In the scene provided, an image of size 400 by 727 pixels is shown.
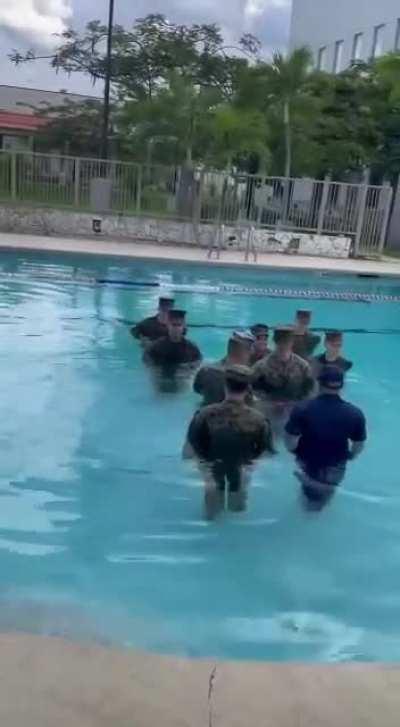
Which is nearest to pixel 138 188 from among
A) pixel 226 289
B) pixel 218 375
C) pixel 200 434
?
pixel 226 289

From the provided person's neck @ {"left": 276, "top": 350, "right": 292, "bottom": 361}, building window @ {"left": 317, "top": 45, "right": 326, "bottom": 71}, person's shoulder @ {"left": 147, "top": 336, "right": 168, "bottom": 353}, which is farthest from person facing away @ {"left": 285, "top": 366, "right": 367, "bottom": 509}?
building window @ {"left": 317, "top": 45, "right": 326, "bottom": 71}

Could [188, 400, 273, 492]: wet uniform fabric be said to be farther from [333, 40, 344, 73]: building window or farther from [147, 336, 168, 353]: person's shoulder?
[333, 40, 344, 73]: building window

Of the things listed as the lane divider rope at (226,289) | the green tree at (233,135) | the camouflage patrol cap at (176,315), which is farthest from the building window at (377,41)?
the camouflage patrol cap at (176,315)

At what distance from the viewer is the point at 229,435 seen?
5.14m

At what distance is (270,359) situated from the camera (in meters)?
7.01

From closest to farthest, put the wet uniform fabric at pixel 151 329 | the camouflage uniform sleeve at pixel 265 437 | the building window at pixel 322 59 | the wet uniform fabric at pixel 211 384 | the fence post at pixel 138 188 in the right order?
the camouflage uniform sleeve at pixel 265 437
the wet uniform fabric at pixel 211 384
the wet uniform fabric at pixel 151 329
the fence post at pixel 138 188
the building window at pixel 322 59

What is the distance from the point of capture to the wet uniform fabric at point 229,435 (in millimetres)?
5133

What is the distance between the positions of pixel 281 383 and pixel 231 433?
189 cm

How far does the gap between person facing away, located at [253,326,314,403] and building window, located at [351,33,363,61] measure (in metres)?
33.2

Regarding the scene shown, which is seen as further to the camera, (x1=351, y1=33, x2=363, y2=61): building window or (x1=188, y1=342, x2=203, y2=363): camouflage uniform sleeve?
(x1=351, y1=33, x2=363, y2=61): building window

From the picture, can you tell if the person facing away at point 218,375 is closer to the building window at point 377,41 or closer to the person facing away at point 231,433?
the person facing away at point 231,433

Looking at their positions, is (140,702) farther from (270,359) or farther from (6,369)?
(6,369)

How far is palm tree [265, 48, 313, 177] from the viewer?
2350cm

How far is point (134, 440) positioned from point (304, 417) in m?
2.54
